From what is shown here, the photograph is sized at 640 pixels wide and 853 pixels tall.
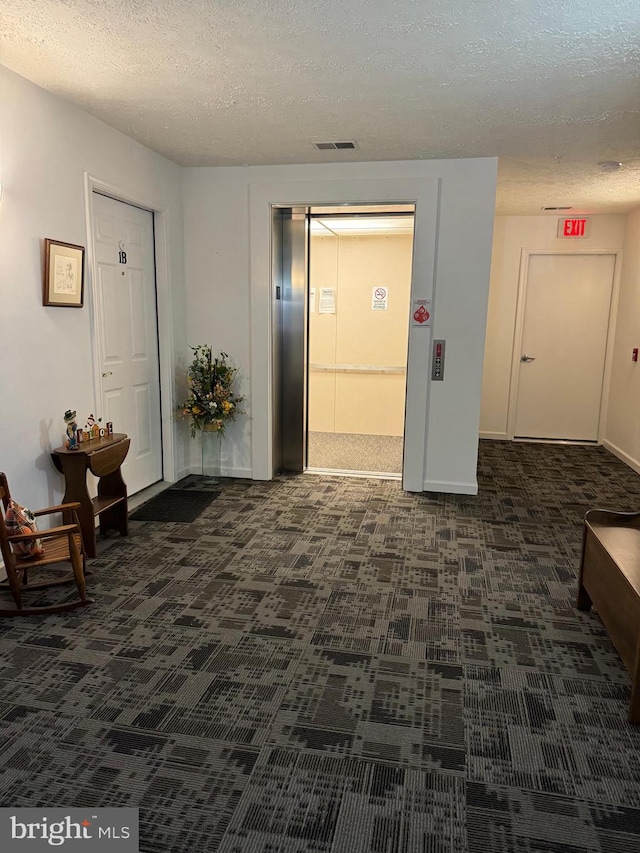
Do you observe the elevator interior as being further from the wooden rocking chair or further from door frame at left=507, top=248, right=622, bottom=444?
the wooden rocking chair

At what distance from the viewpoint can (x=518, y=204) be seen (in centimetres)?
607

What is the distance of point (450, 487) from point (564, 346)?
9.95 feet

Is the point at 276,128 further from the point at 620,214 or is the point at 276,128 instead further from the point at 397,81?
the point at 620,214

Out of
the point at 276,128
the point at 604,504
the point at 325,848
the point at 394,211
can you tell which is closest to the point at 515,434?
the point at 604,504

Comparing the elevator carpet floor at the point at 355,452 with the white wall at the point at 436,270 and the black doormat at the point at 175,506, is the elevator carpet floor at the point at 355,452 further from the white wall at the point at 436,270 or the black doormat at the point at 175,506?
the black doormat at the point at 175,506

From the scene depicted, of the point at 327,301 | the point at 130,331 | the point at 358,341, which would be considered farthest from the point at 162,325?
the point at 358,341

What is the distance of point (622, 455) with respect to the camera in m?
6.23

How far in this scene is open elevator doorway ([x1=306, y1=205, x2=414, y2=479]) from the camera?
6676 millimetres

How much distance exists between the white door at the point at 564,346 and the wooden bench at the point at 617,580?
4271 millimetres

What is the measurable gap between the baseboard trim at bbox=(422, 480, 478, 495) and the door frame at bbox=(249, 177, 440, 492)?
6 cm

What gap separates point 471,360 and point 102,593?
10.5 feet

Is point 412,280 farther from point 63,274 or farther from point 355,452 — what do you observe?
point 63,274

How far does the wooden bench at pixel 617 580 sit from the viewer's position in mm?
2246

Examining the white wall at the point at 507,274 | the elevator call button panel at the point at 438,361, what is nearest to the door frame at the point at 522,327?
the white wall at the point at 507,274
